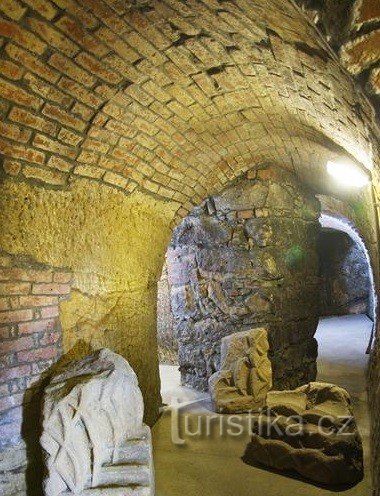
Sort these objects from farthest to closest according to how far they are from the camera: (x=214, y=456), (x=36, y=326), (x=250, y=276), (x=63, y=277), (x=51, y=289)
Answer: (x=250, y=276), (x=214, y=456), (x=63, y=277), (x=51, y=289), (x=36, y=326)

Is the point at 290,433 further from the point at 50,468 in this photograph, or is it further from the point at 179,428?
the point at 50,468

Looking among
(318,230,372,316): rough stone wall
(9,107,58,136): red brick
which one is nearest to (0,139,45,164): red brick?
(9,107,58,136): red brick

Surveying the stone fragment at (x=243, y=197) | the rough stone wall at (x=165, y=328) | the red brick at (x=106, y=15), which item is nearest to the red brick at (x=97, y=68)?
the red brick at (x=106, y=15)

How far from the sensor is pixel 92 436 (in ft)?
7.10

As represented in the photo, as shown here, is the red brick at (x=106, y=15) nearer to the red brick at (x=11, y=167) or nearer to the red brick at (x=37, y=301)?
the red brick at (x=11, y=167)

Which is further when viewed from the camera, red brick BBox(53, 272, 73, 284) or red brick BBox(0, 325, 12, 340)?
red brick BBox(53, 272, 73, 284)

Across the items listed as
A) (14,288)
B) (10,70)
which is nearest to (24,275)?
(14,288)

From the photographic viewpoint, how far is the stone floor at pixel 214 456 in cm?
271

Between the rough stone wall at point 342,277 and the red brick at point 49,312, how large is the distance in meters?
9.81

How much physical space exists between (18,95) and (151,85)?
85cm

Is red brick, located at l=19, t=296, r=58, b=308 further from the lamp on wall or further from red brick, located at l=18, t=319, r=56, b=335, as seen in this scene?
the lamp on wall

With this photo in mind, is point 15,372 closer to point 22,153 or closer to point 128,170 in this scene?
point 22,153

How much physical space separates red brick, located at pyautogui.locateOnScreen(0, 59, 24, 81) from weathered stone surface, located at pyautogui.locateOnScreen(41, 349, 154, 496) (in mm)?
1761

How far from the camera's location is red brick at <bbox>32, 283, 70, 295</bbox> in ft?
7.64
